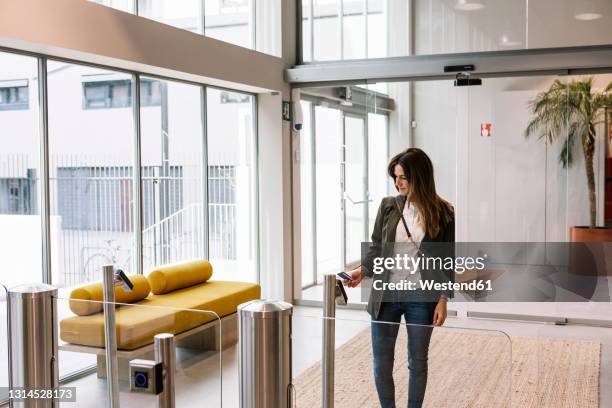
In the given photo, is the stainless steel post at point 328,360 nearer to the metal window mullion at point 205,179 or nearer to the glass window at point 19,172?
the glass window at point 19,172

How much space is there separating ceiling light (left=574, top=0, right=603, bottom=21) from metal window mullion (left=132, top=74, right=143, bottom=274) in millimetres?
4122

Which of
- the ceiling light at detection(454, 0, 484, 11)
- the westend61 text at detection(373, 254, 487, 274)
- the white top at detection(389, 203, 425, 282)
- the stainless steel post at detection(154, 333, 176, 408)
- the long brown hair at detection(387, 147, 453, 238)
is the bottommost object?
the stainless steel post at detection(154, 333, 176, 408)

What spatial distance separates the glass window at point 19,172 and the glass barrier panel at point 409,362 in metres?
2.81

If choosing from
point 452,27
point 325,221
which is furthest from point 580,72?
point 325,221

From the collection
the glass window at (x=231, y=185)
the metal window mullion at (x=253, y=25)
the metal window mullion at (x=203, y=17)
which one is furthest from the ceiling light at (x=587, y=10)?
the metal window mullion at (x=203, y=17)

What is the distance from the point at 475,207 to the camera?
23.6 feet

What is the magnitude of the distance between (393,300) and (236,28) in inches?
184

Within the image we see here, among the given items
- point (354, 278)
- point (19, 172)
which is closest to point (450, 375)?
point (354, 278)

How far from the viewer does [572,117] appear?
681 cm

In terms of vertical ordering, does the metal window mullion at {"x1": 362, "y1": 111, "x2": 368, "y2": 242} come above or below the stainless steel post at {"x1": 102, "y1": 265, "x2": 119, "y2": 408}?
above

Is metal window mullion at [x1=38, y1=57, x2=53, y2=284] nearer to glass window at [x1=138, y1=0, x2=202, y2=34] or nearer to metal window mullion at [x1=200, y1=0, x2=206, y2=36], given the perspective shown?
glass window at [x1=138, y1=0, x2=202, y2=34]

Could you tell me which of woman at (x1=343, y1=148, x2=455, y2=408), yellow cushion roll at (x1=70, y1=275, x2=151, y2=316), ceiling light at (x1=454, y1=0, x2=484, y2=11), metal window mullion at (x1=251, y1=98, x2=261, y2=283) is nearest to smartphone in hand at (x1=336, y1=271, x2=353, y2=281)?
woman at (x1=343, y1=148, x2=455, y2=408)

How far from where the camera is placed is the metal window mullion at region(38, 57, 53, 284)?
4.98 meters

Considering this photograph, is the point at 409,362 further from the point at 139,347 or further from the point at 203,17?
the point at 203,17
